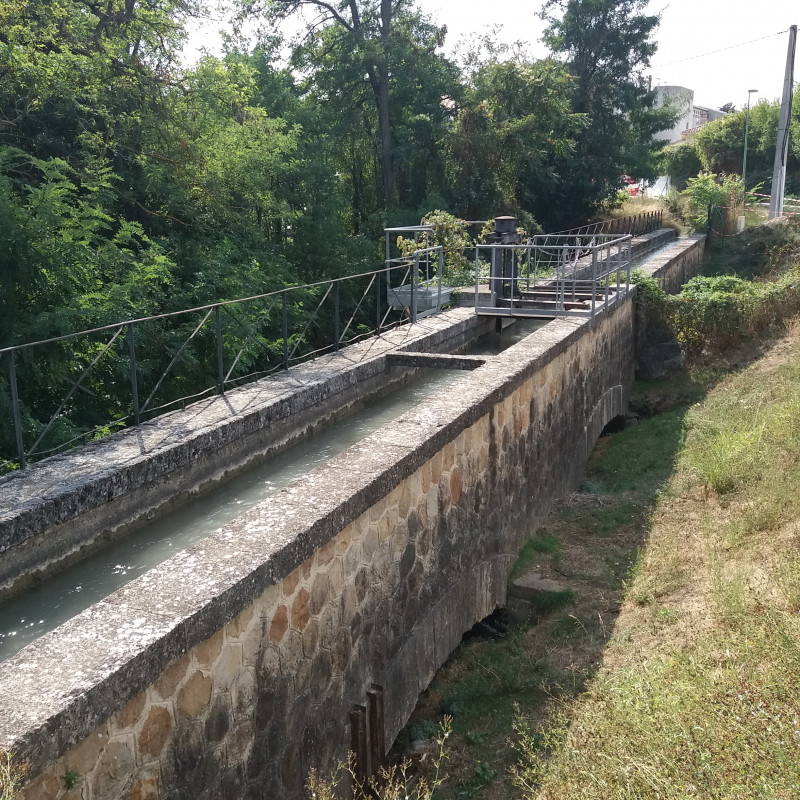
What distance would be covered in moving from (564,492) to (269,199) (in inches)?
405

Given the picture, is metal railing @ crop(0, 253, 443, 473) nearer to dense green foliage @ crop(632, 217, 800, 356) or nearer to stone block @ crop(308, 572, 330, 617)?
stone block @ crop(308, 572, 330, 617)

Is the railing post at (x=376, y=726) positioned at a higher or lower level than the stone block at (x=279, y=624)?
lower

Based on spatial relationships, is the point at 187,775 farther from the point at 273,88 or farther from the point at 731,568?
the point at 273,88

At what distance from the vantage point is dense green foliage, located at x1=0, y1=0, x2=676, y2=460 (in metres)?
9.19

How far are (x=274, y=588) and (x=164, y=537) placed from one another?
204 cm

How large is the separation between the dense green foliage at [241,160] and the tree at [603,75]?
0.26 ft

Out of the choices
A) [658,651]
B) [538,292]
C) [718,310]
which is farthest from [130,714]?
[718,310]

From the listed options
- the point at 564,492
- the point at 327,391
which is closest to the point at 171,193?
the point at 327,391

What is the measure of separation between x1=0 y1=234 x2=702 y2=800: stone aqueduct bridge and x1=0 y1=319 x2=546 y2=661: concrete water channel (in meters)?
0.18

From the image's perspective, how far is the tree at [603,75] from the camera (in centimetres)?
2845

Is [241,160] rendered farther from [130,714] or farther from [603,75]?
[603,75]

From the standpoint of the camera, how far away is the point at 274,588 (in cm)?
349

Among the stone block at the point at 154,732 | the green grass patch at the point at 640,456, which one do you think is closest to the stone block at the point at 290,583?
the stone block at the point at 154,732

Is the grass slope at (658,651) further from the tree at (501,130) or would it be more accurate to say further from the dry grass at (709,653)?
the tree at (501,130)
